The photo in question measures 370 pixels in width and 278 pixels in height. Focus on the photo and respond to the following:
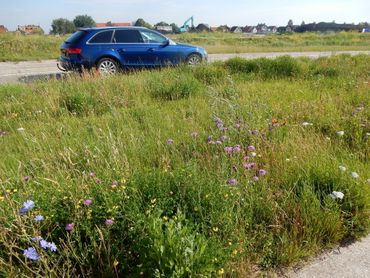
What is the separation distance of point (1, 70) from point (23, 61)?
3.97 meters

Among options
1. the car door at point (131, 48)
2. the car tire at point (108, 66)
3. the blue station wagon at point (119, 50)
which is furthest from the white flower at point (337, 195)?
the car door at point (131, 48)

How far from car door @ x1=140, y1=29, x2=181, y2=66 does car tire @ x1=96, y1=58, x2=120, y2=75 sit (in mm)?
1260

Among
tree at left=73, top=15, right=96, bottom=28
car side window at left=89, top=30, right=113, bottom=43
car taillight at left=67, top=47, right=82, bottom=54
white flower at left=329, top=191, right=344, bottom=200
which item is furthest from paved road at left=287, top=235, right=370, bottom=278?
tree at left=73, top=15, right=96, bottom=28

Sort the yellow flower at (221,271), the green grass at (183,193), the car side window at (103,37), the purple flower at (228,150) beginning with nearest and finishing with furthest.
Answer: the yellow flower at (221,271), the green grass at (183,193), the purple flower at (228,150), the car side window at (103,37)

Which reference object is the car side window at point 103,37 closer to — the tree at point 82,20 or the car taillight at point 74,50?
the car taillight at point 74,50

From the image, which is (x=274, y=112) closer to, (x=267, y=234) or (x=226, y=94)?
(x=226, y=94)

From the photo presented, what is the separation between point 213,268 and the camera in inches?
76.0

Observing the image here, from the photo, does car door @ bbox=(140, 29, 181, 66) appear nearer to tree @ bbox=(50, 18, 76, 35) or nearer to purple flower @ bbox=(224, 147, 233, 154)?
purple flower @ bbox=(224, 147, 233, 154)

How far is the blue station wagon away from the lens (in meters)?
10.0

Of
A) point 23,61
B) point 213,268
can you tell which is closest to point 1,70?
point 23,61

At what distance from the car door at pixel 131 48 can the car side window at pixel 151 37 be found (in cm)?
16

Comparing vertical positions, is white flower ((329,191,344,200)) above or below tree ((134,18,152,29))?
below

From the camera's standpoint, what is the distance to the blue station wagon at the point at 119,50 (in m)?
10.0

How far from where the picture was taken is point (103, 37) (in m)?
10.3
